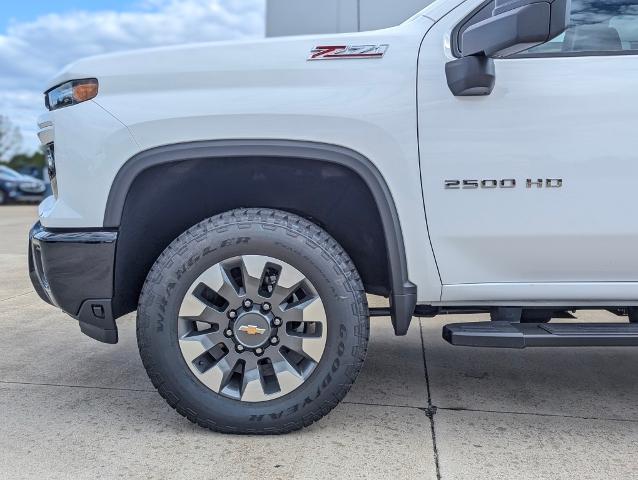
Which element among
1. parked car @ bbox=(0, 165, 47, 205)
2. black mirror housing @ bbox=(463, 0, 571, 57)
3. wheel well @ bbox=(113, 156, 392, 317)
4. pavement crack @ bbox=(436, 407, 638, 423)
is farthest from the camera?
parked car @ bbox=(0, 165, 47, 205)

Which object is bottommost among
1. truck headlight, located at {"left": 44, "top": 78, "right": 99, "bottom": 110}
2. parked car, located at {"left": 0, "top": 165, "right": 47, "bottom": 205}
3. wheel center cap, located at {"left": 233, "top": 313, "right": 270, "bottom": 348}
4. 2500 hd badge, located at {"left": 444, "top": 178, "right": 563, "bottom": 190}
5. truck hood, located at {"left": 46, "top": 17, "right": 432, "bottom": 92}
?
parked car, located at {"left": 0, "top": 165, "right": 47, "bottom": 205}

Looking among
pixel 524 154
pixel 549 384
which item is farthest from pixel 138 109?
pixel 549 384

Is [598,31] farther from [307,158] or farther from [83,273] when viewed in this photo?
[83,273]

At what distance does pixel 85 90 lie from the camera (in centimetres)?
253

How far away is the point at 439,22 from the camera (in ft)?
8.18

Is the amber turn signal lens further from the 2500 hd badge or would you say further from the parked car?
the parked car

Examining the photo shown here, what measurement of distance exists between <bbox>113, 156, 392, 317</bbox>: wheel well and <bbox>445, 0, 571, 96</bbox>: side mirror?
0.57 m

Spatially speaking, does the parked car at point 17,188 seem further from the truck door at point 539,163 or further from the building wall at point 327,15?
the truck door at point 539,163

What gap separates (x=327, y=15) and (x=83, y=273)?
274cm

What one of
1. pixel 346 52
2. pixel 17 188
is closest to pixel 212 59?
pixel 346 52

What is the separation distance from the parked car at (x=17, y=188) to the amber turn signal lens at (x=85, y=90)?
17733 mm

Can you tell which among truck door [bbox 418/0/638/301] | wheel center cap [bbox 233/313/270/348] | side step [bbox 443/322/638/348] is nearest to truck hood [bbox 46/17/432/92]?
truck door [bbox 418/0/638/301]

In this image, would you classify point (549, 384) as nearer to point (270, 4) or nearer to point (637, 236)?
point (637, 236)

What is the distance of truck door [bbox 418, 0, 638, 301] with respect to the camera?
94.3 inches
